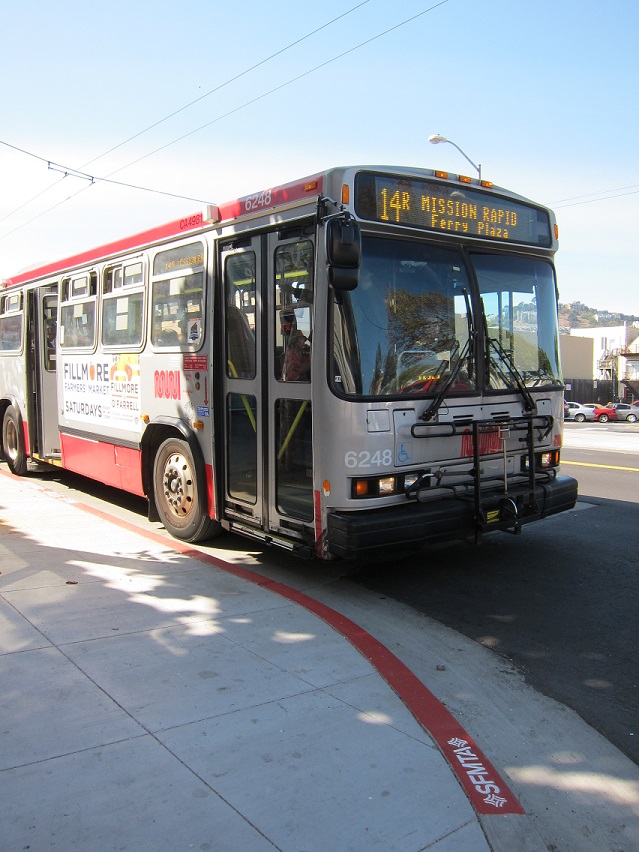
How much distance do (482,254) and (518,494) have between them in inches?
84.8

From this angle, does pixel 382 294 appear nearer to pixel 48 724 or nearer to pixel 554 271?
pixel 554 271

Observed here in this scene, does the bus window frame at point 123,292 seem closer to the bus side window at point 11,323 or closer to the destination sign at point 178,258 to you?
the destination sign at point 178,258

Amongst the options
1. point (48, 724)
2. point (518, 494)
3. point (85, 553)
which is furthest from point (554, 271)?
point (48, 724)

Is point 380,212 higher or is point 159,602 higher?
point 380,212

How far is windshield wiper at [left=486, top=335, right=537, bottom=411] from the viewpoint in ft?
21.5

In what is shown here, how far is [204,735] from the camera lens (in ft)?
12.5

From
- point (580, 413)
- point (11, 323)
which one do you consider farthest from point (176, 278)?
point (580, 413)

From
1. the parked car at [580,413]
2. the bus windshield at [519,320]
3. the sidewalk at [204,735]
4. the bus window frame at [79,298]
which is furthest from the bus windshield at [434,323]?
the parked car at [580,413]

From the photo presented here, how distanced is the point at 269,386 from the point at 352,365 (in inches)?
37.8

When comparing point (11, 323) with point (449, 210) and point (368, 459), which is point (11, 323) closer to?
point (449, 210)

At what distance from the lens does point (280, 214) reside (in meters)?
6.18

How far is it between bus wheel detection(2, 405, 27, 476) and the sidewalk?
6.20m

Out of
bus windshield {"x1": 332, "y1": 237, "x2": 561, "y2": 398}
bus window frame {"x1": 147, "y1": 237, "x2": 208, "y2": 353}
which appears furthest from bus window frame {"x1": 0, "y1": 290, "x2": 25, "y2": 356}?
bus windshield {"x1": 332, "y1": 237, "x2": 561, "y2": 398}

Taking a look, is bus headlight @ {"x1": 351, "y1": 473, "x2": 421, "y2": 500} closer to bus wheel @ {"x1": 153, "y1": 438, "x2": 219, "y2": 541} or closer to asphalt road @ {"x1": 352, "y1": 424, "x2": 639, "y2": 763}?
asphalt road @ {"x1": 352, "y1": 424, "x2": 639, "y2": 763}
